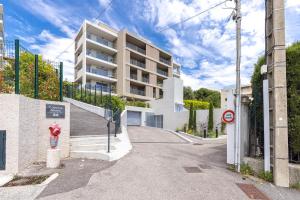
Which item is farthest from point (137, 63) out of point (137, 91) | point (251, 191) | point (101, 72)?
point (251, 191)

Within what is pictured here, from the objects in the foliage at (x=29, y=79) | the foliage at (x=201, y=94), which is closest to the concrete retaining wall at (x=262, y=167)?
the foliage at (x=29, y=79)

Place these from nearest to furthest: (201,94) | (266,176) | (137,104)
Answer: (266,176), (137,104), (201,94)

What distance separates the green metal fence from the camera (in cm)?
739

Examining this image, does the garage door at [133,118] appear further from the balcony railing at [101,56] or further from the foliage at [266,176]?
the foliage at [266,176]

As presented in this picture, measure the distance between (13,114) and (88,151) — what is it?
129 inches

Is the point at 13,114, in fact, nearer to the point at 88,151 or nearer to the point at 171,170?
the point at 88,151

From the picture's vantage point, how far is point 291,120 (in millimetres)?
6809

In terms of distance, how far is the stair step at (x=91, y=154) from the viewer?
843 centimetres

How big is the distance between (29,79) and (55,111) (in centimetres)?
249

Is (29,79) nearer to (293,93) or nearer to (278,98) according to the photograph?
(278,98)

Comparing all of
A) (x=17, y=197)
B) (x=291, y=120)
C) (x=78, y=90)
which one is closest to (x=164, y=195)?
(x=17, y=197)

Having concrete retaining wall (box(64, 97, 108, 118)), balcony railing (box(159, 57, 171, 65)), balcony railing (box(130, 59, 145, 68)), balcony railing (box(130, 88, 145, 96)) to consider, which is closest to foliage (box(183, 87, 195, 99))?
balcony railing (box(159, 57, 171, 65))

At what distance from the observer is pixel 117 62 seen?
3912cm

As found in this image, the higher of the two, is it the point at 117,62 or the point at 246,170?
the point at 117,62
